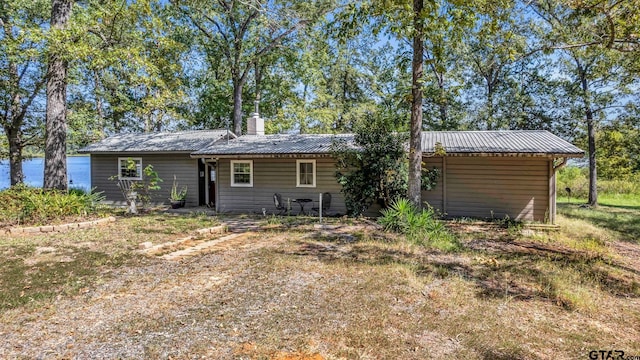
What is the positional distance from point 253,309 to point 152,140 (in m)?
13.4

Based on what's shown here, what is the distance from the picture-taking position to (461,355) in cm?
320

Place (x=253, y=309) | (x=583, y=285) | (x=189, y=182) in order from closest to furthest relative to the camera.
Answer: (x=253, y=309)
(x=583, y=285)
(x=189, y=182)

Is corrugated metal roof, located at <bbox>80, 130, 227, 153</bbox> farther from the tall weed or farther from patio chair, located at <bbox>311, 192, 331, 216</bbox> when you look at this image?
the tall weed

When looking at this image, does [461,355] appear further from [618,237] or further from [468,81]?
[468,81]

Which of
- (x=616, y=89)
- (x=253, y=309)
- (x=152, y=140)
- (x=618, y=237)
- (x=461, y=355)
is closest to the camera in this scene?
(x=461, y=355)

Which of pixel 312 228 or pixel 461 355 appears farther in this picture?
pixel 312 228

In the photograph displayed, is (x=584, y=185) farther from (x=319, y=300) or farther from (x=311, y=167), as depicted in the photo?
(x=319, y=300)

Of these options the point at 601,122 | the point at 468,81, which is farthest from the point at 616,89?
the point at 468,81

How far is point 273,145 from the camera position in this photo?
12.6 m

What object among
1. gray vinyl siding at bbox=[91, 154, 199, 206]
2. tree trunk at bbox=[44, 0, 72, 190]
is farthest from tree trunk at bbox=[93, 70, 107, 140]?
tree trunk at bbox=[44, 0, 72, 190]

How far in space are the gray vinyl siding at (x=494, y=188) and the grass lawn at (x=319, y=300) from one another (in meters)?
2.63

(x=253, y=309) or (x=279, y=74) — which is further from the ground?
(x=279, y=74)

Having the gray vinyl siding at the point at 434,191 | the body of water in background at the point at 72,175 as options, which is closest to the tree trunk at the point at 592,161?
the gray vinyl siding at the point at 434,191

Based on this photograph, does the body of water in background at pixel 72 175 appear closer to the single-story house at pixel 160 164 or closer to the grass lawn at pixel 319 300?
the single-story house at pixel 160 164
